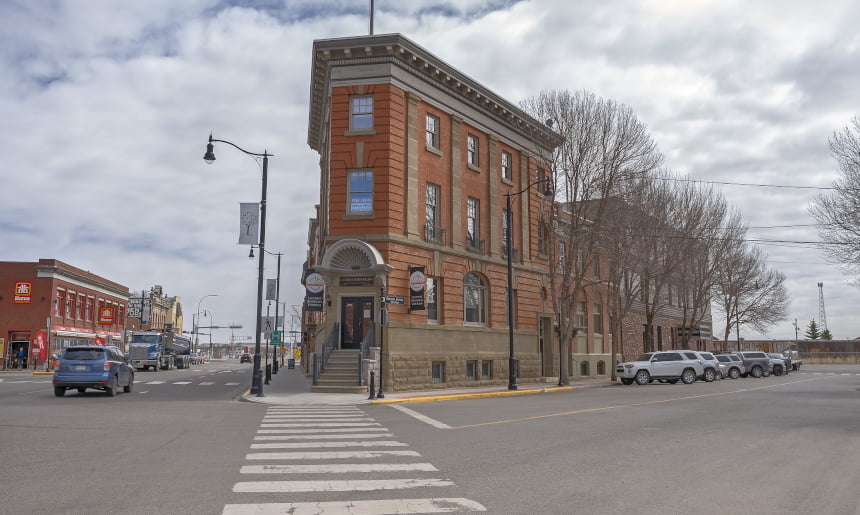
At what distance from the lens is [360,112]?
90.7 feet

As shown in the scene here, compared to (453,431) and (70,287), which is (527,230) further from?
(70,287)

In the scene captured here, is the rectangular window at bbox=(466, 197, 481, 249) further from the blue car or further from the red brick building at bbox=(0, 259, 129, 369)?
the red brick building at bbox=(0, 259, 129, 369)

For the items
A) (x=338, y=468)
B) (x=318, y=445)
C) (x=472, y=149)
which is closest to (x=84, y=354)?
(x=318, y=445)


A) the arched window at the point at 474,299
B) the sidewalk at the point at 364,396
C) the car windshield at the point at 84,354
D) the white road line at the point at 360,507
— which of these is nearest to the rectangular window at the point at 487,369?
the arched window at the point at 474,299

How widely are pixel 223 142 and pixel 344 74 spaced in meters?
6.42

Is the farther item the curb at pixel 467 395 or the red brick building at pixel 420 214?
the red brick building at pixel 420 214

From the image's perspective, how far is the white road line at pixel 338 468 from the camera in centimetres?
860

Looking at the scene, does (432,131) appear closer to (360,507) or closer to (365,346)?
(365,346)

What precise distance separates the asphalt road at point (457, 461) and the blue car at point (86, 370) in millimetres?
4066

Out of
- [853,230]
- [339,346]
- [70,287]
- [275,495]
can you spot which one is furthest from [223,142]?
[70,287]

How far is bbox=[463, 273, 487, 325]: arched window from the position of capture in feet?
100.0

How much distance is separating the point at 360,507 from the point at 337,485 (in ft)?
3.80

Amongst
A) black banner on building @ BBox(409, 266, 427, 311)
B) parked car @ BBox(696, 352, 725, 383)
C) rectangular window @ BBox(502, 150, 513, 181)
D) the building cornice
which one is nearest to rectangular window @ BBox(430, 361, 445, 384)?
black banner on building @ BBox(409, 266, 427, 311)

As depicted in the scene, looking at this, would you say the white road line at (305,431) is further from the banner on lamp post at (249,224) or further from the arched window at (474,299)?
the arched window at (474,299)
